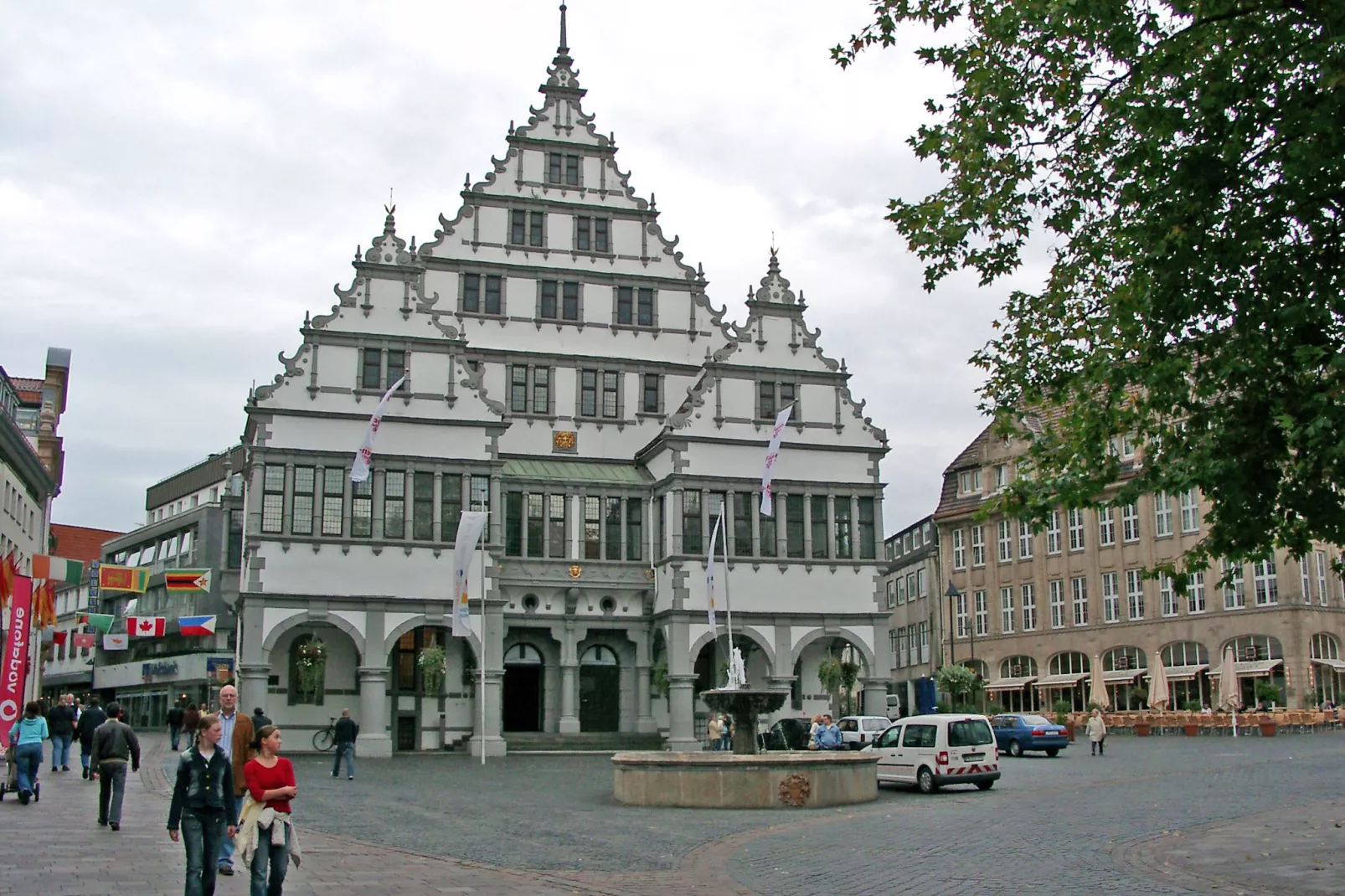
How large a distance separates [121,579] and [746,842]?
39.5 meters

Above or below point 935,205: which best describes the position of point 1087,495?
below

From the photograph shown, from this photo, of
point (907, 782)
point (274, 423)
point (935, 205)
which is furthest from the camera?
point (274, 423)

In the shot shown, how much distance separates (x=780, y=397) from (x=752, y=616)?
7.64 meters

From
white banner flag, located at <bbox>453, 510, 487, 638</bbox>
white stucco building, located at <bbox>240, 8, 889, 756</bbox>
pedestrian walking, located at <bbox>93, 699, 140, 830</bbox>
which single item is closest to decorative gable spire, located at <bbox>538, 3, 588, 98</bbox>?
white stucco building, located at <bbox>240, 8, 889, 756</bbox>

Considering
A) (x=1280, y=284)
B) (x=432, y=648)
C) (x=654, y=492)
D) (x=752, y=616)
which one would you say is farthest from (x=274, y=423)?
(x=1280, y=284)

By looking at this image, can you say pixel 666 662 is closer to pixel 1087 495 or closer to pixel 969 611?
pixel 1087 495

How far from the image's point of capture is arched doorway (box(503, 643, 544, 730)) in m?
47.1

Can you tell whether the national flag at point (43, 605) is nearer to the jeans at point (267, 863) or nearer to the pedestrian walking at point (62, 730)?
the pedestrian walking at point (62, 730)

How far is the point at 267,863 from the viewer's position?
11.5 meters

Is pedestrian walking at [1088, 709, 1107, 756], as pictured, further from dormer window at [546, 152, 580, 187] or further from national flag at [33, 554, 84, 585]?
national flag at [33, 554, 84, 585]

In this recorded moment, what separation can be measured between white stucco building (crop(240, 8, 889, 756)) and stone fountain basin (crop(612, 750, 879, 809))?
18803 mm

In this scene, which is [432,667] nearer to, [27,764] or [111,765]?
[27,764]

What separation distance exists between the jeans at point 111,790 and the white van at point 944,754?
14.9 meters

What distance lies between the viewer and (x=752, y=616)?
46625 mm
